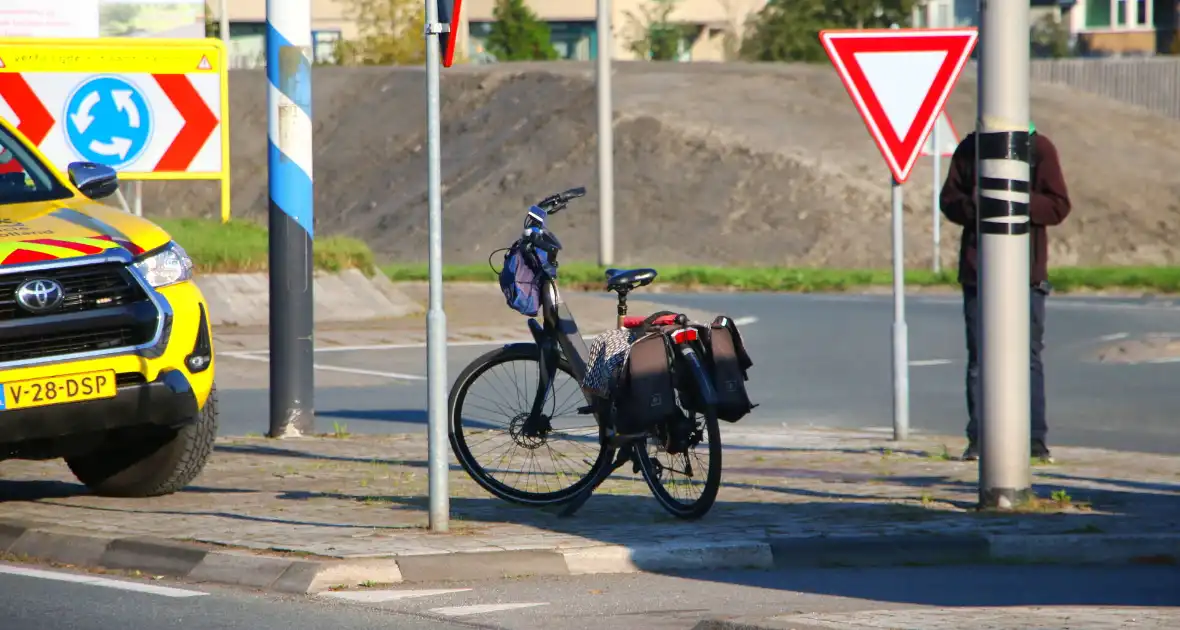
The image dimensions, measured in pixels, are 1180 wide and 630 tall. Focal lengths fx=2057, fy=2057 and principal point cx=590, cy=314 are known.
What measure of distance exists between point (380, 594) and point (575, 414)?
231 cm

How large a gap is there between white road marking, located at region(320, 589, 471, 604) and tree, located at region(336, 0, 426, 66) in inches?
2591

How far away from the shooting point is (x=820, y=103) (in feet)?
183

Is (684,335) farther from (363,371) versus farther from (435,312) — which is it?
(363,371)

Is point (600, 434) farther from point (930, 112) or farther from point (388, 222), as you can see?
point (388, 222)

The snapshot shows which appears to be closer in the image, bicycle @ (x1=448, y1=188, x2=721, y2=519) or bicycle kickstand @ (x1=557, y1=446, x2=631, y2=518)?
bicycle @ (x1=448, y1=188, x2=721, y2=519)

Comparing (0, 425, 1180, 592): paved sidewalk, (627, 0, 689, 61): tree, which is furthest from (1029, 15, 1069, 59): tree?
(0, 425, 1180, 592): paved sidewalk

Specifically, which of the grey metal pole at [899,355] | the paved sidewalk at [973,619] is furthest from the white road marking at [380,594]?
the grey metal pole at [899,355]

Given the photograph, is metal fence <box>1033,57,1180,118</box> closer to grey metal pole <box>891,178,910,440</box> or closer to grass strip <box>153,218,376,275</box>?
grass strip <box>153,218,376,275</box>

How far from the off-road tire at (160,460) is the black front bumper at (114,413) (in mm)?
592

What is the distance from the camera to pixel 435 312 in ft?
27.5

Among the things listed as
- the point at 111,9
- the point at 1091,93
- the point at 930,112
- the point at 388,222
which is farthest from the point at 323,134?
the point at 930,112

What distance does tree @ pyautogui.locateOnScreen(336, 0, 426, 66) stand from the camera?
73250mm

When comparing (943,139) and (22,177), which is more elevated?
(943,139)

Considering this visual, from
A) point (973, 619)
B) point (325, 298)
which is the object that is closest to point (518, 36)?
point (325, 298)
